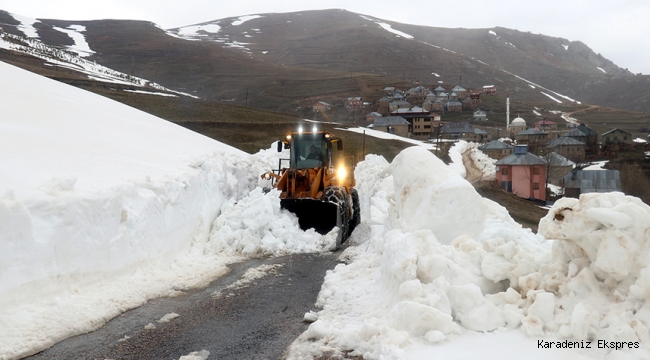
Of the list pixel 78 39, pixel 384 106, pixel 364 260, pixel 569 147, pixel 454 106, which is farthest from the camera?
pixel 78 39

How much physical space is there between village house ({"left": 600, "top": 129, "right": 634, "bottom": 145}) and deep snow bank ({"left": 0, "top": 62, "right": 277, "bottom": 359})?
79.8 meters

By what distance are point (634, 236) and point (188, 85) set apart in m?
137

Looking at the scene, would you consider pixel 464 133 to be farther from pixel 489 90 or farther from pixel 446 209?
pixel 446 209

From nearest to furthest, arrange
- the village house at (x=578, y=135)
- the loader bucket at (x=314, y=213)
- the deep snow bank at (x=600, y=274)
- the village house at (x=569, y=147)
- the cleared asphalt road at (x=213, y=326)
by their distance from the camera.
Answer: the deep snow bank at (x=600, y=274), the cleared asphalt road at (x=213, y=326), the loader bucket at (x=314, y=213), the village house at (x=569, y=147), the village house at (x=578, y=135)

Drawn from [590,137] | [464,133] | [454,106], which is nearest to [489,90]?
[454,106]

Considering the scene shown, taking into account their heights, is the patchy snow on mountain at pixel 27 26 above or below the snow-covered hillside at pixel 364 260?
above

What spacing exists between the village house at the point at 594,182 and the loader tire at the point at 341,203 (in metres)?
45.7

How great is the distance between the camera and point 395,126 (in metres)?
87.1

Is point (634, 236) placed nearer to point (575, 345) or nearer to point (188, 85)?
point (575, 345)

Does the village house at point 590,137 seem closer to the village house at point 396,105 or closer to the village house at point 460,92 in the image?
the village house at point 396,105

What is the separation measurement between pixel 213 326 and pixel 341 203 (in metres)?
6.40

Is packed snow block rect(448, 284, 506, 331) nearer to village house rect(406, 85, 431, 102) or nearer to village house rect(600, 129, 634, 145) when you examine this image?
village house rect(600, 129, 634, 145)

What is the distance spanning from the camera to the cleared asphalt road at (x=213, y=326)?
5.54 metres

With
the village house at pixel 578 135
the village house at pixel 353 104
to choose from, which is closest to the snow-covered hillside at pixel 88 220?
the village house at pixel 578 135
